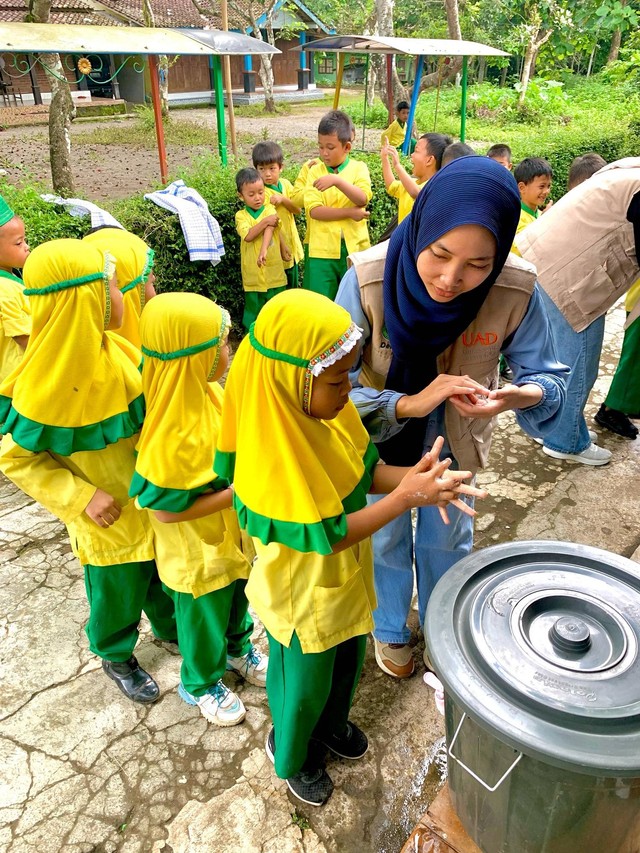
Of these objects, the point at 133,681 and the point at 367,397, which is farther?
the point at 133,681

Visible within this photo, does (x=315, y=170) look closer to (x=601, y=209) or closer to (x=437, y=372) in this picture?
(x=601, y=209)

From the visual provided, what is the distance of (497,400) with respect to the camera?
1.77m

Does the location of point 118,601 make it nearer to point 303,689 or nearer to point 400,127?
point 303,689

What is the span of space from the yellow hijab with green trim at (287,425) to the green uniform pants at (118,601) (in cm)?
87

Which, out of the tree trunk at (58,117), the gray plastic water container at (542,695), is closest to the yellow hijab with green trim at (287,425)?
the gray plastic water container at (542,695)

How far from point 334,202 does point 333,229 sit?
0.22 m

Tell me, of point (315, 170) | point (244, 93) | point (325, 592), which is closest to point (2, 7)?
point (244, 93)

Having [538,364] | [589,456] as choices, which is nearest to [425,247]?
[538,364]

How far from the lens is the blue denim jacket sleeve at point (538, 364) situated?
1892 millimetres

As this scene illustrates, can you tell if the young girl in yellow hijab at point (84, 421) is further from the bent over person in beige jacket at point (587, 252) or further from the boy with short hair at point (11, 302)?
the bent over person in beige jacket at point (587, 252)

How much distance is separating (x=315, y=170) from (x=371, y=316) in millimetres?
3728

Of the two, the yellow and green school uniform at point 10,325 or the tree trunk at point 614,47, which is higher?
the tree trunk at point 614,47

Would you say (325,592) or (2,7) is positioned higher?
(2,7)

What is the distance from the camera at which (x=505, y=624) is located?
1.48 meters
